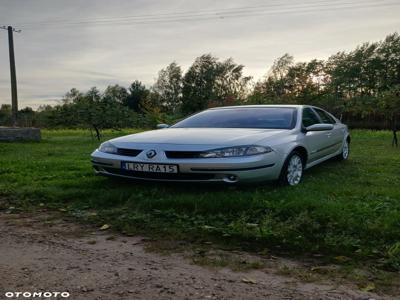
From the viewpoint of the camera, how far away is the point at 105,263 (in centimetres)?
293

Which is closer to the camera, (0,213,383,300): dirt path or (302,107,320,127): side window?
(0,213,383,300): dirt path

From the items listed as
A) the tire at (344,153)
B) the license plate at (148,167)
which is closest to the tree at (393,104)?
the tire at (344,153)

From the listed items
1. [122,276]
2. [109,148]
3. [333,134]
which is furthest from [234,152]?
[333,134]

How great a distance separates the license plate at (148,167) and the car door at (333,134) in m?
3.16

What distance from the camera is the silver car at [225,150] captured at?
452 centimetres

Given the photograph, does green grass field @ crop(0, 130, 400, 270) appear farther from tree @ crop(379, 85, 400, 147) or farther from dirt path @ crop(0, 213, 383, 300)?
tree @ crop(379, 85, 400, 147)

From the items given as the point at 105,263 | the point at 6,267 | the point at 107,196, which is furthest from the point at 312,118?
the point at 6,267

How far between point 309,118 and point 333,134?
0.82 meters

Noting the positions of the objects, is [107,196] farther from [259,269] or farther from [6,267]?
[259,269]

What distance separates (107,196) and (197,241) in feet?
5.55

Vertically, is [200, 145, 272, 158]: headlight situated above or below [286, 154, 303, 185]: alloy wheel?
above

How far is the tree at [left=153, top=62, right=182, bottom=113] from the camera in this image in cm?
5869

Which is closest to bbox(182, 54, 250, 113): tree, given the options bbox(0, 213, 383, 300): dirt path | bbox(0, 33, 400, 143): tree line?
bbox(0, 33, 400, 143): tree line

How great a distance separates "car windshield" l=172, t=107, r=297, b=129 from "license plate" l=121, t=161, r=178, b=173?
1490 millimetres
